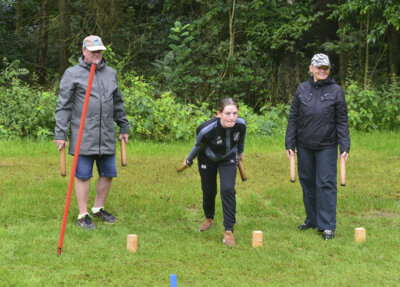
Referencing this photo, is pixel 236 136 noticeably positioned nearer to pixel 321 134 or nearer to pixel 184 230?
pixel 321 134

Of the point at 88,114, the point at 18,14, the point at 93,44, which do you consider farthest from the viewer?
the point at 18,14

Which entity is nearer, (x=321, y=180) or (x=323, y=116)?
(x=323, y=116)

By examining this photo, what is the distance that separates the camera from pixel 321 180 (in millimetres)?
6660

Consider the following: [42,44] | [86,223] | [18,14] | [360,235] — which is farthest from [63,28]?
[360,235]

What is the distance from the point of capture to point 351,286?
5.16m

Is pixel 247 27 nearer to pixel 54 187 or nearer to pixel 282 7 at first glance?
pixel 282 7

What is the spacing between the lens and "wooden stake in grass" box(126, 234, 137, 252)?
597 cm

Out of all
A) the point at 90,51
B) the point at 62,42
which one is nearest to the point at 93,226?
the point at 90,51

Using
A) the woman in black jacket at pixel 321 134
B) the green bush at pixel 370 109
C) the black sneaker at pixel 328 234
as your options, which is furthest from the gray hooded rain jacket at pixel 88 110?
the green bush at pixel 370 109

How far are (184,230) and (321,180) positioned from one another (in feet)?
5.68

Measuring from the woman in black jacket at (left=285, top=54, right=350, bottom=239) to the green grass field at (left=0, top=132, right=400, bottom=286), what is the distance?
1.27ft

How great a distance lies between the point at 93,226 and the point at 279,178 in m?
3.86

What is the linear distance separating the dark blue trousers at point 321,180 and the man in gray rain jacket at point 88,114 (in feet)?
7.38

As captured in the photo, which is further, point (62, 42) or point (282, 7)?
point (62, 42)
